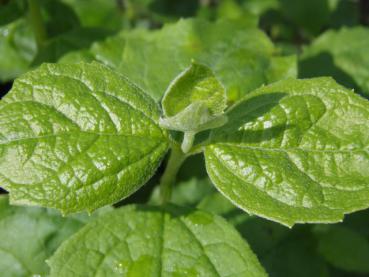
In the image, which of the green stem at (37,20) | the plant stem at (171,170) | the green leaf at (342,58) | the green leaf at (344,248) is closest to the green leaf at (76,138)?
the plant stem at (171,170)

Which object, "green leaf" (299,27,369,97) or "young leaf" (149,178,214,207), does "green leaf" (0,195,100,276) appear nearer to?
"young leaf" (149,178,214,207)

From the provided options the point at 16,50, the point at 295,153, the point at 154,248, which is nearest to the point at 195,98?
the point at 295,153

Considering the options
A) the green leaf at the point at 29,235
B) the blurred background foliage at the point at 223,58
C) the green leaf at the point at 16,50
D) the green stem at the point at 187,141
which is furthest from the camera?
the green leaf at the point at 16,50

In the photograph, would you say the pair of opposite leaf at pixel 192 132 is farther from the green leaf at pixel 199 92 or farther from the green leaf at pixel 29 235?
Answer: the green leaf at pixel 29 235

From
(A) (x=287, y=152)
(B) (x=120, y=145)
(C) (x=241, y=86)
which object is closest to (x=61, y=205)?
→ (B) (x=120, y=145)

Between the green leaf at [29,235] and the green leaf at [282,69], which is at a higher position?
the green leaf at [282,69]
